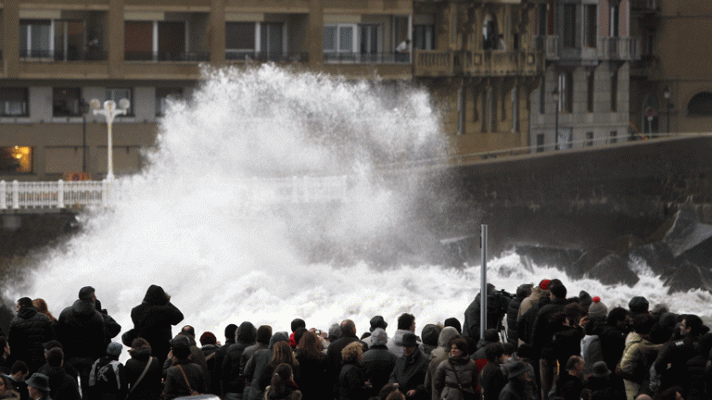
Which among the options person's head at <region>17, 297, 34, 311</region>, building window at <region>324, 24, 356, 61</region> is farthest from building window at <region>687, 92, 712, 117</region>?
person's head at <region>17, 297, 34, 311</region>

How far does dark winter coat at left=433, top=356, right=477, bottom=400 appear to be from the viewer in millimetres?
12359

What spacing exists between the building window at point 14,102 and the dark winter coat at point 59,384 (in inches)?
1320

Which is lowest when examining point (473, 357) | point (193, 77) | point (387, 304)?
point (387, 304)

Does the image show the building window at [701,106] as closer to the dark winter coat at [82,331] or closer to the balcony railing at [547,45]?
the balcony railing at [547,45]

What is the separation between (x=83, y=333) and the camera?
555 inches

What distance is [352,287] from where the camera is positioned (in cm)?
3797

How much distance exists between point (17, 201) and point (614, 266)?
18899 mm

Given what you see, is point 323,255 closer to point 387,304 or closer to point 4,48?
point 387,304

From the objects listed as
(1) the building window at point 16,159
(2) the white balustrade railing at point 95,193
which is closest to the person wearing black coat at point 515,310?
(2) the white balustrade railing at point 95,193

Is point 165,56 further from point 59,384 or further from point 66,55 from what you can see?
point 59,384

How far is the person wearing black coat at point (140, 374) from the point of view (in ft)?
41.7

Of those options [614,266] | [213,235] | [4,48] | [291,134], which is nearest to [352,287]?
[213,235]

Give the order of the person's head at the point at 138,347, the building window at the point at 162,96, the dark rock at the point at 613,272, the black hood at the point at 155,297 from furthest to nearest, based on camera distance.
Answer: the building window at the point at 162,96, the dark rock at the point at 613,272, the black hood at the point at 155,297, the person's head at the point at 138,347

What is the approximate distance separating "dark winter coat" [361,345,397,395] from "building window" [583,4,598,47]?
43267 millimetres
